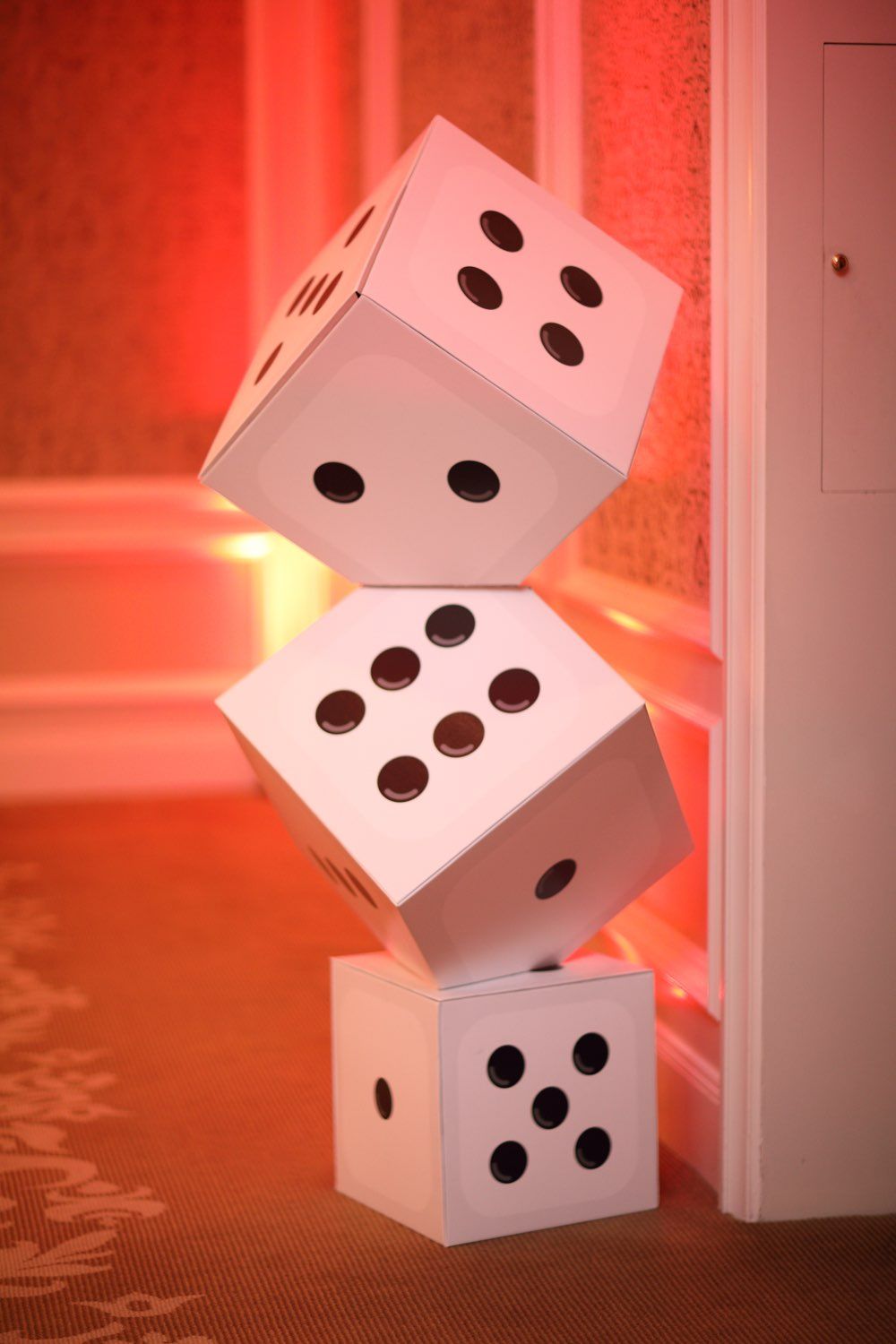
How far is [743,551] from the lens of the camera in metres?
1.84

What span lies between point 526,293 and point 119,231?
2901 mm

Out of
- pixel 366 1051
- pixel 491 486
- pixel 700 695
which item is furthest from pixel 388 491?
pixel 366 1051

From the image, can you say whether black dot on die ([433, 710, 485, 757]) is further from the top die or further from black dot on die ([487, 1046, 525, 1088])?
black dot on die ([487, 1046, 525, 1088])

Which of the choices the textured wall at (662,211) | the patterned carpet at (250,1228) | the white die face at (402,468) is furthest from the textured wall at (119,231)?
the white die face at (402,468)

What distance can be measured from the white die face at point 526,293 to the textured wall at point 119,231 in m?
2.75

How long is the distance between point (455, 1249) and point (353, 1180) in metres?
0.19

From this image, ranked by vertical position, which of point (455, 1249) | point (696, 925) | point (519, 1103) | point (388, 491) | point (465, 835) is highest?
point (388, 491)

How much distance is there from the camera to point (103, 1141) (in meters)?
2.14

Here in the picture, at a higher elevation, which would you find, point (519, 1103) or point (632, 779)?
point (632, 779)

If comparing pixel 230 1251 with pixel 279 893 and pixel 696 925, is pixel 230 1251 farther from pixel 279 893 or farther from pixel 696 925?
pixel 279 893

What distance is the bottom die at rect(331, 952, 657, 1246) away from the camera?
70.9 inches

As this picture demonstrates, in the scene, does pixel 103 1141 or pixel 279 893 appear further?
pixel 279 893

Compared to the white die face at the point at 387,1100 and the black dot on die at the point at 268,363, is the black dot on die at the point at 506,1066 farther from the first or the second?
the black dot on die at the point at 268,363

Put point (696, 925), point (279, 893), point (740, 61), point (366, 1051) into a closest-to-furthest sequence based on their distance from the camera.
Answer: point (740, 61)
point (366, 1051)
point (696, 925)
point (279, 893)
